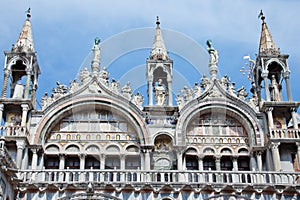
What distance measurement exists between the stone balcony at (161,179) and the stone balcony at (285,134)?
198 cm

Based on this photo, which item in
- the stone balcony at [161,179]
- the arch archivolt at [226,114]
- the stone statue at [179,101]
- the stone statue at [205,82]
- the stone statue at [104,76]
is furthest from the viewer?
the stone statue at [205,82]

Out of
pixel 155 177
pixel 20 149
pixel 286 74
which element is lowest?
pixel 155 177

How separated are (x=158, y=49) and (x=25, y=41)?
6488 millimetres

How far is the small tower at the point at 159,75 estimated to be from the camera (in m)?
24.6

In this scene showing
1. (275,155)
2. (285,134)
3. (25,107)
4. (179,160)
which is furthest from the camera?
(25,107)

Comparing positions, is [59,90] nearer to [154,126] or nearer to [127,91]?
[127,91]

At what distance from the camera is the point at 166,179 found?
71.2 feet

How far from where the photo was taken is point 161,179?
20906 mm

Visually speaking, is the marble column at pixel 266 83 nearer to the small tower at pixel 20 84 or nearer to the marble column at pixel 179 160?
the marble column at pixel 179 160

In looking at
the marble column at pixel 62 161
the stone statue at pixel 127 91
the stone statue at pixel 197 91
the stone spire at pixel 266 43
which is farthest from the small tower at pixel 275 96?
the marble column at pixel 62 161

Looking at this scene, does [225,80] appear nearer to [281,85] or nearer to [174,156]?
[281,85]

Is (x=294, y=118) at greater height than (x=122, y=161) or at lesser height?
greater

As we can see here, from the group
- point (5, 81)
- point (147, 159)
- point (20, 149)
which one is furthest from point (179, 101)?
point (5, 81)

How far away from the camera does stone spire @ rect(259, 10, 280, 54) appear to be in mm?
25062
